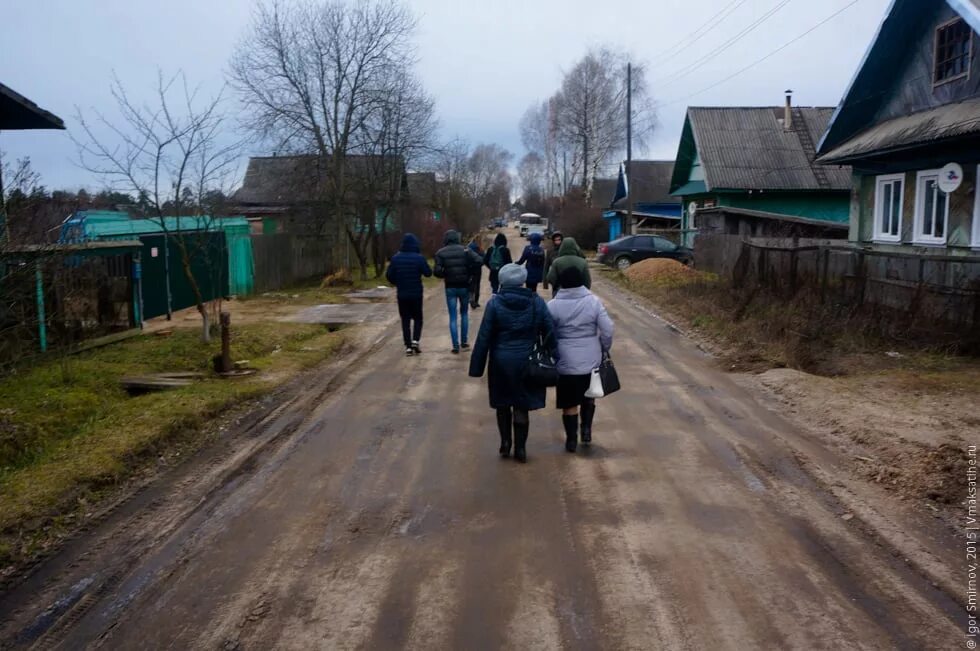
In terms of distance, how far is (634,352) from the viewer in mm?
12680

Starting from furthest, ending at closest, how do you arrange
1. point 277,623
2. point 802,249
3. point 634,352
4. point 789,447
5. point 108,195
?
point 802,249
point 108,195
point 634,352
point 789,447
point 277,623

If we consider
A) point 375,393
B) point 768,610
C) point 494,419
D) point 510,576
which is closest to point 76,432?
point 375,393

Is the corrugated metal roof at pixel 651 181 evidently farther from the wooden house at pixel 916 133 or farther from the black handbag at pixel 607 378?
the black handbag at pixel 607 378

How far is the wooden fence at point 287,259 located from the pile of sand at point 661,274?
1064 cm

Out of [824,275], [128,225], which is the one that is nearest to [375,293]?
[128,225]

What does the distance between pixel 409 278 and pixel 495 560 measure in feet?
25.2

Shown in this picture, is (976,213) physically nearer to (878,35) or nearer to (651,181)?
(878,35)

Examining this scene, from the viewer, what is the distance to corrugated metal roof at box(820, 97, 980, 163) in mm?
13867

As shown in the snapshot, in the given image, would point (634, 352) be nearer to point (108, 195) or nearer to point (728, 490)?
point (728, 490)

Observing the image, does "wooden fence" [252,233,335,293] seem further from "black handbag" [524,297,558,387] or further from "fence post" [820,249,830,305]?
"black handbag" [524,297,558,387]

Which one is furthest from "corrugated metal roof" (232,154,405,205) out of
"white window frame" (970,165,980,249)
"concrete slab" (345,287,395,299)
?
"white window frame" (970,165,980,249)

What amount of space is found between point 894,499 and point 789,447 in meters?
1.44

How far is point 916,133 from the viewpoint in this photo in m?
15.3

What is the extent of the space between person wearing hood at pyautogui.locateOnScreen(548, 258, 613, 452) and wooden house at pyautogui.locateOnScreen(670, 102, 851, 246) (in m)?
25.3
